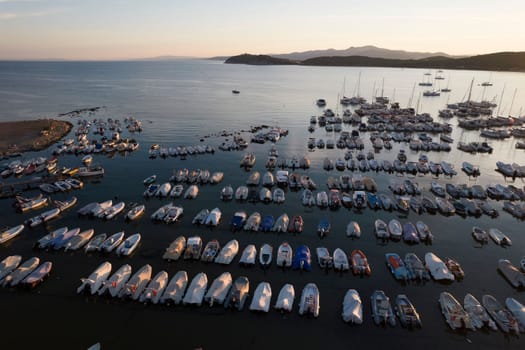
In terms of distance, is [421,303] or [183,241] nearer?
[421,303]

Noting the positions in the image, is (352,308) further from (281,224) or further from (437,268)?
(281,224)

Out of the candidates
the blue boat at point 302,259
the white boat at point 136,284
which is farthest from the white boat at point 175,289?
the blue boat at point 302,259

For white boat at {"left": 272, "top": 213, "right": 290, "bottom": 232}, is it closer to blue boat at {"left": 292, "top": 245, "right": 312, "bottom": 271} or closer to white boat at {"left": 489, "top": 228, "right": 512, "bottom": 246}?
blue boat at {"left": 292, "top": 245, "right": 312, "bottom": 271}

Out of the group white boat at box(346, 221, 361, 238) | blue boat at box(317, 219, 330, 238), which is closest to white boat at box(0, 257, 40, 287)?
blue boat at box(317, 219, 330, 238)

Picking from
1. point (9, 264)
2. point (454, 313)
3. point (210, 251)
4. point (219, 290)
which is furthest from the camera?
point (210, 251)

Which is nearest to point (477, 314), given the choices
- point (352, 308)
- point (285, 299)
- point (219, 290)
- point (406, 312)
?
point (406, 312)

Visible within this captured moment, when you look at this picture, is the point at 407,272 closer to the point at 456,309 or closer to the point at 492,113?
the point at 456,309

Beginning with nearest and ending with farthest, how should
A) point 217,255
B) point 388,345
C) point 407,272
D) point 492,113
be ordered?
point 388,345 < point 407,272 < point 217,255 < point 492,113

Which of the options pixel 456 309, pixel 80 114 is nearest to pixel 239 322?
pixel 456 309

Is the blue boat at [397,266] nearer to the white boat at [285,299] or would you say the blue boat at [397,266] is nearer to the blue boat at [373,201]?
the white boat at [285,299]
